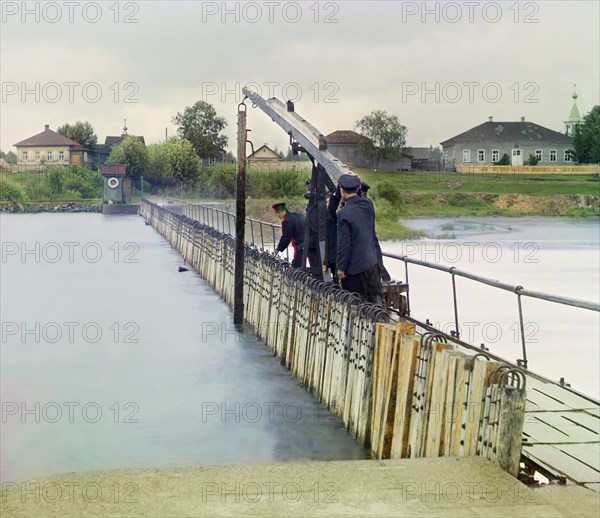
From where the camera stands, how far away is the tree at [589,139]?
106m

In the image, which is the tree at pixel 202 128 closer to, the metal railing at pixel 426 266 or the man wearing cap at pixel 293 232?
the metal railing at pixel 426 266

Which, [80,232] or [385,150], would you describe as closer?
[80,232]

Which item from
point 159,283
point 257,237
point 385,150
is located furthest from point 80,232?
point 159,283

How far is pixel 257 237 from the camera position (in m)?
53.1

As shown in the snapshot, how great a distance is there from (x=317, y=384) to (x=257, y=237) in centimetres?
4042

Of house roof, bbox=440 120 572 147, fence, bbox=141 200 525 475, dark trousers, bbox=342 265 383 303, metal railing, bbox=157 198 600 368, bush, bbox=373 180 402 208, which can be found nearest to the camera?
fence, bbox=141 200 525 475

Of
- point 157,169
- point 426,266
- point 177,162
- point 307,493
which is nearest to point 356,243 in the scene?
point 426,266

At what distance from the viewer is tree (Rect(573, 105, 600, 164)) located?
106 m

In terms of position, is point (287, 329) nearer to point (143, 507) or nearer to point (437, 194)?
point (143, 507)

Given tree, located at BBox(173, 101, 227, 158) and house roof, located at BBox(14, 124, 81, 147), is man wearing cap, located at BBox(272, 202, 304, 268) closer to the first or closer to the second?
tree, located at BBox(173, 101, 227, 158)

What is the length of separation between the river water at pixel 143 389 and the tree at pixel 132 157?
9436 centimetres

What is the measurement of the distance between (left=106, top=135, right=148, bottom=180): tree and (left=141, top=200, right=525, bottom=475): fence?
115 m

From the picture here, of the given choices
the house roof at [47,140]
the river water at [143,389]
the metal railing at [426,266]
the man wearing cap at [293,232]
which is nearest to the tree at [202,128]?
the house roof at [47,140]

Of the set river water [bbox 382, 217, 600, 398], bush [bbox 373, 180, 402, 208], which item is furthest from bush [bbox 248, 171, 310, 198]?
river water [bbox 382, 217, 600, 398]
